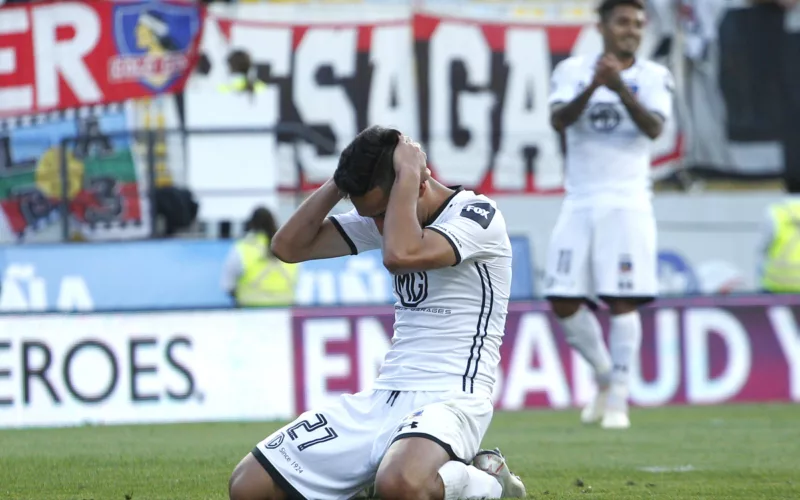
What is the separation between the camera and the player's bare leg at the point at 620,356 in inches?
362

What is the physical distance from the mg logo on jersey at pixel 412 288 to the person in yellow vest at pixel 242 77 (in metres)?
9.75

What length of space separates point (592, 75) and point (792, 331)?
160 inches

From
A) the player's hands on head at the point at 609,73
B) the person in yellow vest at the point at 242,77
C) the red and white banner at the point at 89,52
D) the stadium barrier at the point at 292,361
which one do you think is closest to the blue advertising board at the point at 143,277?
the person in yellow vest at the point at 242,77

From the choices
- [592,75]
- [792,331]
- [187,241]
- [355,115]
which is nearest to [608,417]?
[592,75]

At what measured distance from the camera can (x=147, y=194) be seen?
14.4 m

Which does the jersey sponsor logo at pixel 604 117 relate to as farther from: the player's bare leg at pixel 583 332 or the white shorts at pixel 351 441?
the white shorts at pixel 351 441

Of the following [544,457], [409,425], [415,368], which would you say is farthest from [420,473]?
[544,457]

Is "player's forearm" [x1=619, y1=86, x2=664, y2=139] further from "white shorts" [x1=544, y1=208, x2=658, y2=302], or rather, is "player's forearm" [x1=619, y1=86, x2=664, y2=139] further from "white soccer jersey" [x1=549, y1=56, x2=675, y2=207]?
"white shorts" [x1=544, y1=208, x2=658, y2=302]

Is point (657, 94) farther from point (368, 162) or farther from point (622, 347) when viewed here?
point (368, 162)

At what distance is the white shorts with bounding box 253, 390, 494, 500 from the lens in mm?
5301

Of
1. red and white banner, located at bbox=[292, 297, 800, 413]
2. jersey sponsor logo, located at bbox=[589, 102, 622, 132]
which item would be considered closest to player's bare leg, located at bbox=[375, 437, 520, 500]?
jersey sponsor logo, located at bbox=[589, 102, 622, 132]

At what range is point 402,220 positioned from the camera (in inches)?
205

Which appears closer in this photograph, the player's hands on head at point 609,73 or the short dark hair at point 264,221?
the player's hands on head at point 609,73

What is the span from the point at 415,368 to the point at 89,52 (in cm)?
1118
